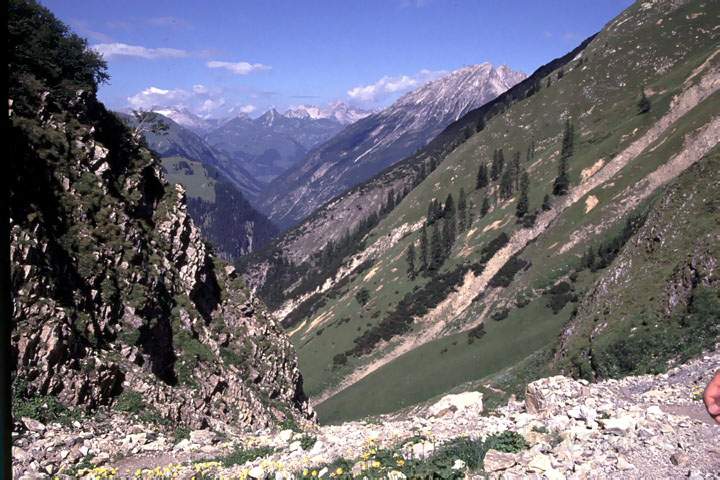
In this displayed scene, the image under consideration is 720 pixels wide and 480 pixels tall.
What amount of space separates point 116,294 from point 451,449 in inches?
758

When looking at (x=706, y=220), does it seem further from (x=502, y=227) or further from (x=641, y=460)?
(x=502, y=227)

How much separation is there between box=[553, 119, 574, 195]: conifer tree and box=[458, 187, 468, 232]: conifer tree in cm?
2958

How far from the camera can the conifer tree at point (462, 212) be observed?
138 meters

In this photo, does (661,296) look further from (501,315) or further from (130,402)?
(501,315)

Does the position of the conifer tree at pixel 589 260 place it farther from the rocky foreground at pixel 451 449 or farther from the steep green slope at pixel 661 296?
the rocky foreground at pixel 451 449

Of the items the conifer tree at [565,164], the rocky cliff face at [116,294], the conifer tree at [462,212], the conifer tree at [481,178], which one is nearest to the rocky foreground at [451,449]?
the rocky cliff face at [116,294]

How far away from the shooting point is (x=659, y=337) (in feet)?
105

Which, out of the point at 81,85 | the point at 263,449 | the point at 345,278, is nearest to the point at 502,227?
the point at 345,278

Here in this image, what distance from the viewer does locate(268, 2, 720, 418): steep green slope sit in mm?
80375

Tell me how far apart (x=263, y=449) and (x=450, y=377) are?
63.0m

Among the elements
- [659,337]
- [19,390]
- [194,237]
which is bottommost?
[659,337]

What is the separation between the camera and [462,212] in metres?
144

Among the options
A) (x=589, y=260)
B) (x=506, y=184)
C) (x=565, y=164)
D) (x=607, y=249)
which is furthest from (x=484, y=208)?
(x=607, y=249)

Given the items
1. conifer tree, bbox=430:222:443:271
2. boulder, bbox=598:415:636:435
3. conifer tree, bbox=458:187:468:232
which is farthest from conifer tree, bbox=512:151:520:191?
boulder, bbox=598:415:636:435
